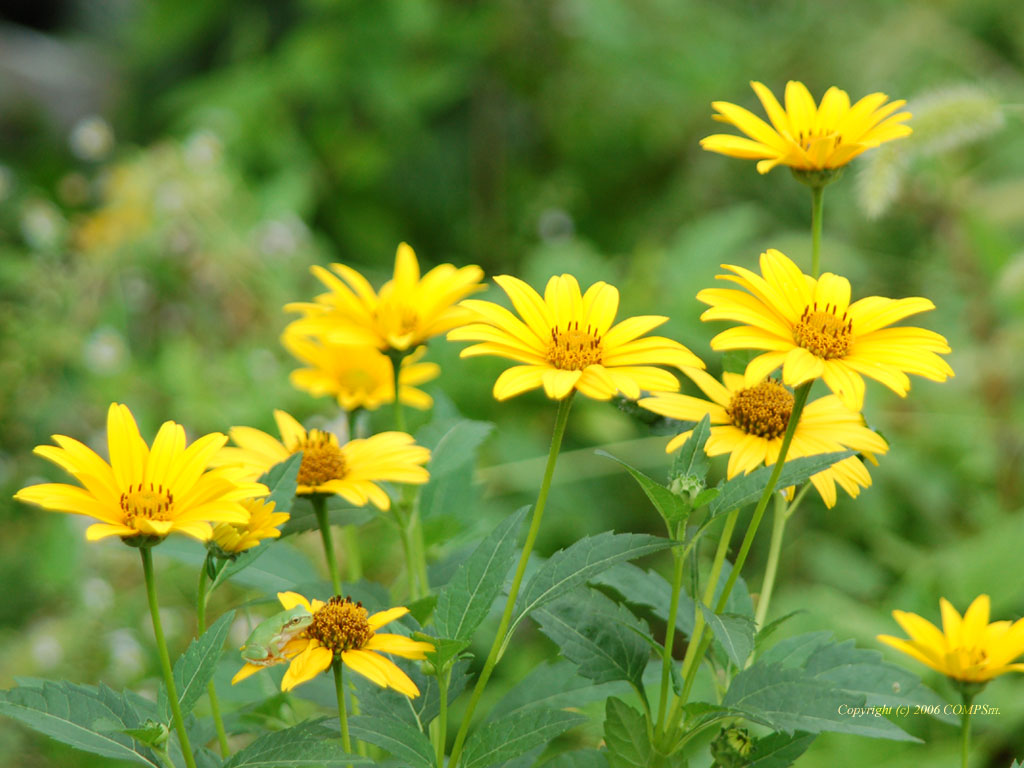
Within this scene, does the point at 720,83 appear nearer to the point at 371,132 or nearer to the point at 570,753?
the point at 371,132

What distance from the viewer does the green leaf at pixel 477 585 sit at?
1.51ft

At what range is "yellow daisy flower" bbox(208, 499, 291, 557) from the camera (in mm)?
475

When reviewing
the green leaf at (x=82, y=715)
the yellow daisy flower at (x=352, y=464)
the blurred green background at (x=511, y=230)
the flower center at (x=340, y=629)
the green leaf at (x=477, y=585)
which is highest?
the blurred green background at (x=511, y=230)

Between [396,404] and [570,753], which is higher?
[396,404]

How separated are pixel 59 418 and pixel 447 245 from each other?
3.71ft

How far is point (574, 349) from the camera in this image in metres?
0.49

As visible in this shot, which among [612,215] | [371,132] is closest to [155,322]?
[371,132]

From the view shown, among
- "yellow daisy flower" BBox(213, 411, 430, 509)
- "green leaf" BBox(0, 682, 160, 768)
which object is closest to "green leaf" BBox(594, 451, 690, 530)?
"yellow daisy flower" BBox(213, 411, 430, 509)

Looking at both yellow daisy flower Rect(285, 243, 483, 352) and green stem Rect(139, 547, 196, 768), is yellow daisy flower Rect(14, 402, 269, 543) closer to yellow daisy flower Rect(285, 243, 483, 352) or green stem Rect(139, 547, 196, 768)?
green stem Rect(139, 547, 196, 768)

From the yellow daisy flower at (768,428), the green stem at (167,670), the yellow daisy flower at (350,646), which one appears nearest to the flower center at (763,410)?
the yellow daisy flower at (768,428)

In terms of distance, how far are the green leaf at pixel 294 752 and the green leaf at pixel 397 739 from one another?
0.01 meters

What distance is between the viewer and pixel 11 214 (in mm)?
2359

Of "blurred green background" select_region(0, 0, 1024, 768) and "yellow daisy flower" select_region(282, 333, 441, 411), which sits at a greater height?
"blurred green background" select_region(0, 0, 1024, 768)

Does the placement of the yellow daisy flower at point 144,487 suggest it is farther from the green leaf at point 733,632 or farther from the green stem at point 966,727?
the green stem at point 966,727
